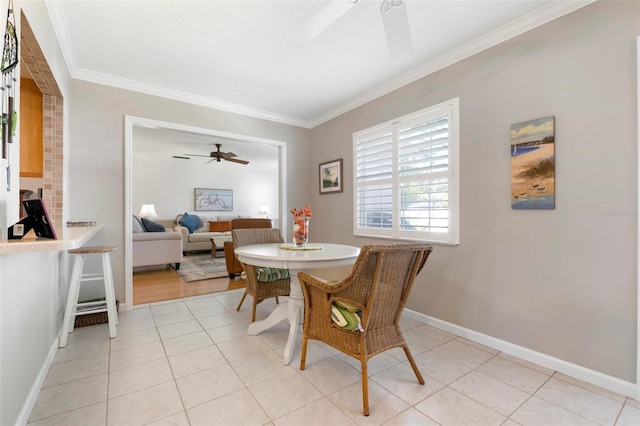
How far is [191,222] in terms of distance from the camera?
23.0 feet

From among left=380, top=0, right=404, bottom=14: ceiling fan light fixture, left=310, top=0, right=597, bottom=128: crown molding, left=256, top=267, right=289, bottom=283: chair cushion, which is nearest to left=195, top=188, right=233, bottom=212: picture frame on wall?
left=310, top=0, right=597, bottom=128: crown molding

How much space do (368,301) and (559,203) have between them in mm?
1460

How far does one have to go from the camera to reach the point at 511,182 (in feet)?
6.97

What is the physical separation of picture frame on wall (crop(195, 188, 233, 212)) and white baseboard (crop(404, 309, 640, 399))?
267 inches

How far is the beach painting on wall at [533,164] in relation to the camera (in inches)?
75.6

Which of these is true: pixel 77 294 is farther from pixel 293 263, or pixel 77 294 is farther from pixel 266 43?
pixel 266 43

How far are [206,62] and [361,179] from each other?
6.58ft

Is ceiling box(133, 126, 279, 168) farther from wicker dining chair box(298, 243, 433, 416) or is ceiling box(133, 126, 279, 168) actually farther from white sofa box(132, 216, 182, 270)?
wicker dining chair box(298, 243, 433, 416)

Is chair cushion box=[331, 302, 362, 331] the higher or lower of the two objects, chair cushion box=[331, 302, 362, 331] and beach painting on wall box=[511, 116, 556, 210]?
the lower

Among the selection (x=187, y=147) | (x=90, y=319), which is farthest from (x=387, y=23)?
(x=187, y=147)

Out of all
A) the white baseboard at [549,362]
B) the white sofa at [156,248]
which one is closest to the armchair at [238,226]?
the white sofa at [156,248]

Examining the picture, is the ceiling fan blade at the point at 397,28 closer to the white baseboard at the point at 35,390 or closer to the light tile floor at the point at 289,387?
the light tile floor at the point at 289,387

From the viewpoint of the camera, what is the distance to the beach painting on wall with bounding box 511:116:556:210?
1.92 metres

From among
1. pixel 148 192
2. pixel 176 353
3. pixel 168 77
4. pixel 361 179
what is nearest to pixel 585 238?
pixel 361 179
